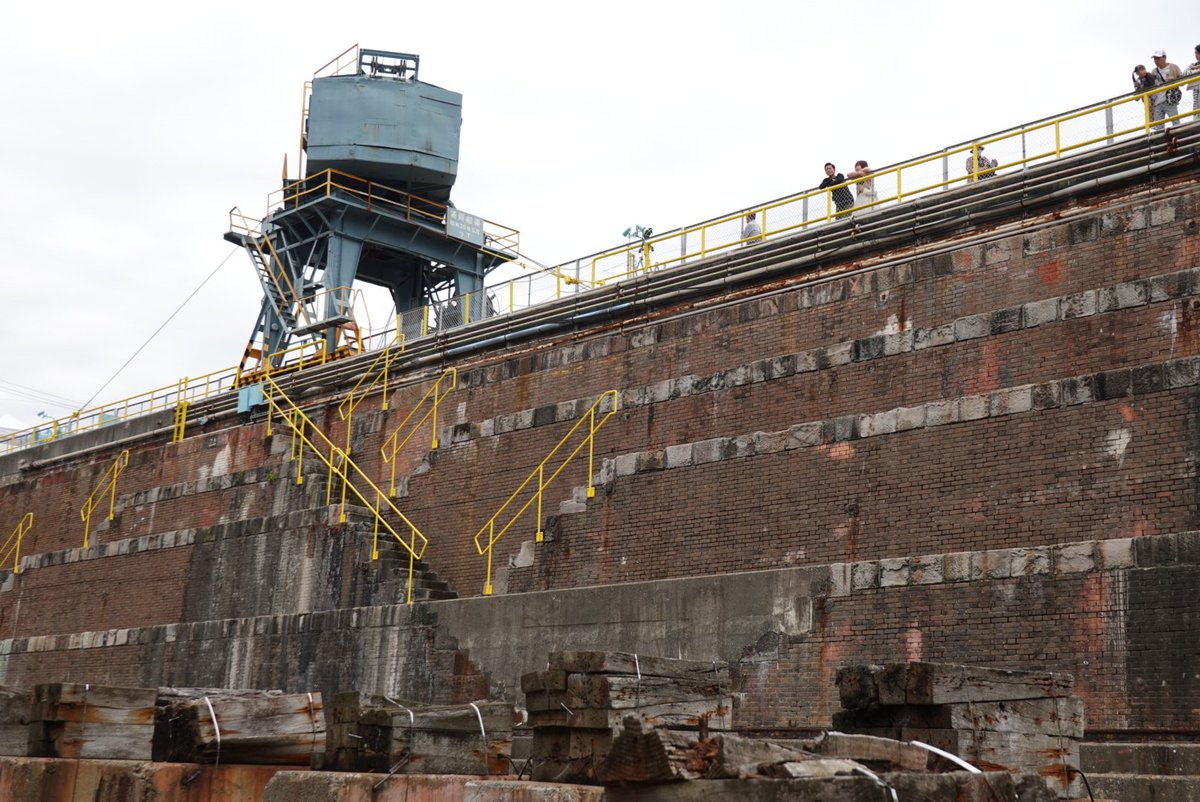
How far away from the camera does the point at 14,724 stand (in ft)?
42.8

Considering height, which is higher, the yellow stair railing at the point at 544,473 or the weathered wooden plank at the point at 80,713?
the yellow stair railing at the point at 544,473

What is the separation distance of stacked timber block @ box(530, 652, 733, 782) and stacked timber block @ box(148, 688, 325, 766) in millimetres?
3068

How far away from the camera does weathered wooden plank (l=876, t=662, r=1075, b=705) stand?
348 inches

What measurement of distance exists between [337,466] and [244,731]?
16877mm

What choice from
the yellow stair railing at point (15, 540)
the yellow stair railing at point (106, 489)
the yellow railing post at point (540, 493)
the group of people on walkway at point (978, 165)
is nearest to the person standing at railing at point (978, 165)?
the group of people on walkway at point (978, 165)

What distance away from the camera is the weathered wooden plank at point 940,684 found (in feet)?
29.0

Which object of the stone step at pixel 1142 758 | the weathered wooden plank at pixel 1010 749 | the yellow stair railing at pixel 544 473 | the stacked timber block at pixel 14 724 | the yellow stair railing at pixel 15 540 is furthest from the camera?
the yellow stair railing at pixel 15 540

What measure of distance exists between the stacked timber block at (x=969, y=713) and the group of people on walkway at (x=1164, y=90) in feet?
40.6

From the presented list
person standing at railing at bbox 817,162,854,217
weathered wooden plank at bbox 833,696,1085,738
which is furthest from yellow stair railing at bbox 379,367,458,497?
weathered wooden plank at bbox 833,696,1085,738

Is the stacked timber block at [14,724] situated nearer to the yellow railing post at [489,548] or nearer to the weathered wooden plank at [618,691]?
the weathered wooden plank at [618,691]

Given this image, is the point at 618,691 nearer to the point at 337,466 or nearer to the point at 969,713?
the point at 969,713

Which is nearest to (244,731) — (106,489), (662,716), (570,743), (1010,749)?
(570,743)

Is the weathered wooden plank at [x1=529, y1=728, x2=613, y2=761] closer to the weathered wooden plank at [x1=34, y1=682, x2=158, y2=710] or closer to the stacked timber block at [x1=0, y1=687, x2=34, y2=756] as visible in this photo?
the weathered wooden plank at [x1=34, y1=682, x2=158, y2=710]

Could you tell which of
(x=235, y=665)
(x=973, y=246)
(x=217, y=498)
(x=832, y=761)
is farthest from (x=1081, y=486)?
(x=217, y=498)
